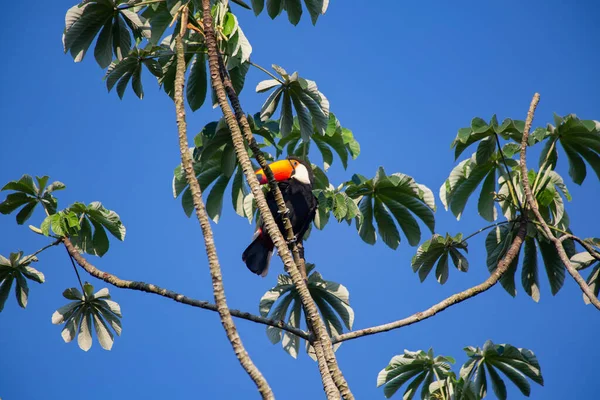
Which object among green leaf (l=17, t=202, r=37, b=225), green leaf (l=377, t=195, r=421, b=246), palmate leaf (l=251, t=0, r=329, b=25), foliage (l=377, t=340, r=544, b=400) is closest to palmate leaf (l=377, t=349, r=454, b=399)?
foliage (l=377, t=340, r=544, b=400)

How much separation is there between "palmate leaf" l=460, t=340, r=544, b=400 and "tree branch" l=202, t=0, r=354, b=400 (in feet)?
6.29

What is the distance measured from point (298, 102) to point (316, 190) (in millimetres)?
686

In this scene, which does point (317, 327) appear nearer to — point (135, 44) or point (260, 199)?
point (260, 199)

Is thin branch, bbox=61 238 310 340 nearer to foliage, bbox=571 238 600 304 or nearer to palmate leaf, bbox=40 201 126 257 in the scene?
palmate leaf, bbox=40 201 126 257

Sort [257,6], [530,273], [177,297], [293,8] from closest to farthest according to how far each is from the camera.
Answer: [177,297]
[293,8]
[257,6]
[530,273]

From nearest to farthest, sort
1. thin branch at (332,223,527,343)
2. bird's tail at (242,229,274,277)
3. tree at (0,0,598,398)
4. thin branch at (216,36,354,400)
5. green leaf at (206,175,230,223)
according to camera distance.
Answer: thin branch at (216,36,354,400) → thin branch at (332,223,527,343) → tree at (0,0,598,398) → green leaf at (206,175,230,223) → bird's tail at (242,229,274,277)

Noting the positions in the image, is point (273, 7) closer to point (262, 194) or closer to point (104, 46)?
point (104, 46)

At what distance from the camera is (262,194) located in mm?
3768

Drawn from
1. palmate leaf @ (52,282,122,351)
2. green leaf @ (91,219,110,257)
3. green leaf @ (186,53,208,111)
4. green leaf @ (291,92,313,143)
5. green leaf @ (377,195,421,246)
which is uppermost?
green leaf @ (186,53,208,111)

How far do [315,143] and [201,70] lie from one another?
4.09 feet

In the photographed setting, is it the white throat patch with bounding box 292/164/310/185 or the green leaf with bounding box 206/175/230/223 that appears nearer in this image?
the green leaf with bounding box 206/175/230/223

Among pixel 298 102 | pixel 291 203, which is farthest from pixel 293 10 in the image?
pixel 291 203

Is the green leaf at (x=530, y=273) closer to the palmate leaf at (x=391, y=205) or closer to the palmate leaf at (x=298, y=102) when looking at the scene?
the palmate leaf at (x=391, y=205)

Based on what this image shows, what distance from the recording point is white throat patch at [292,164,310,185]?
18.9 ft
